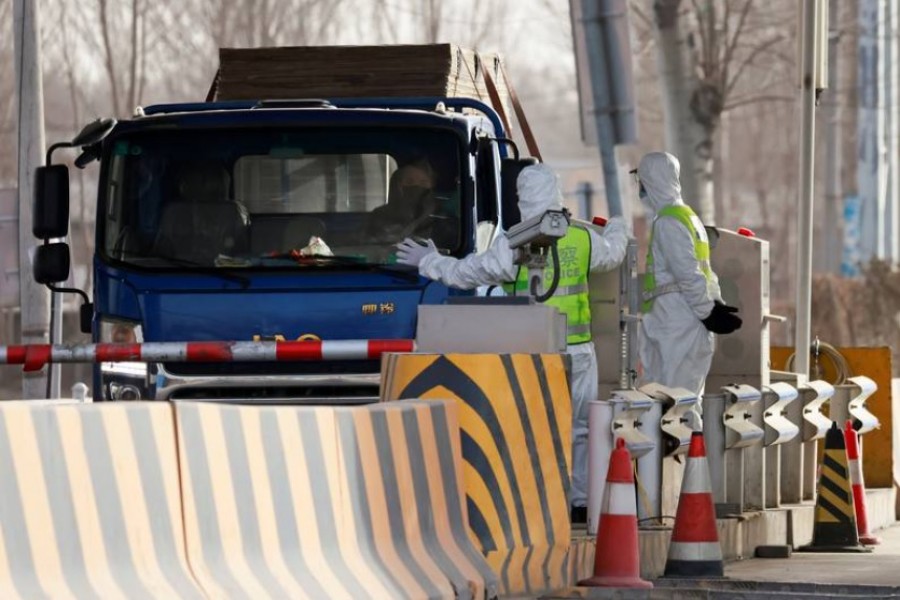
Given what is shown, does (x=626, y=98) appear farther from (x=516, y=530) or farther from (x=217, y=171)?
(x=516, y=530)

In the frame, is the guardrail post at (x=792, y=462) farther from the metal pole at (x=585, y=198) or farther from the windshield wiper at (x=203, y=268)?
the metal pole at (x=585, y=198)

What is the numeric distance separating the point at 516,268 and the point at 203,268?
2.03m

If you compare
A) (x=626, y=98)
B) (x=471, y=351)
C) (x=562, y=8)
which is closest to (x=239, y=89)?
(x=626, y=98)

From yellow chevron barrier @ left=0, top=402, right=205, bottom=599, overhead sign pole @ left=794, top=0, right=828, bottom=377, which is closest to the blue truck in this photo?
overhead sign pole @ left=794, top=0, right=828, bottom=377

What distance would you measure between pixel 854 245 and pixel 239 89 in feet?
85.2

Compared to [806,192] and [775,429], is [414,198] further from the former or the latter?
[806,192]

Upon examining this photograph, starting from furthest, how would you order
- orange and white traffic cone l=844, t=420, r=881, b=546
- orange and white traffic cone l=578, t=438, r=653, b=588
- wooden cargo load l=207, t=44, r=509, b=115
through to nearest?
1. wooden cargo load l=207, t=44, r=509, b=115
2. orange and white traffic cone l=844, t=420, r=881, b=546
3. orange and white traffic cone l=578, t=438, r=653, b=588

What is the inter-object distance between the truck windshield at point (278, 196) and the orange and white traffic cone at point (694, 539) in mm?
2867

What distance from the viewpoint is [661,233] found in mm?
13539

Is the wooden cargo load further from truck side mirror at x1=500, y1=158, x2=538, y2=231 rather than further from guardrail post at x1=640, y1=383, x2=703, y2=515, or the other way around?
guardrail post at x1=640, y1=383, x2=703, y2=515

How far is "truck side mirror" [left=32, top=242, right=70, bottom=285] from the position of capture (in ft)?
45.1

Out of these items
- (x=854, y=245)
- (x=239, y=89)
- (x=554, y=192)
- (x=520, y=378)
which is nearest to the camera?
(x=520, y=378)

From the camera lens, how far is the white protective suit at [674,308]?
13445 mm

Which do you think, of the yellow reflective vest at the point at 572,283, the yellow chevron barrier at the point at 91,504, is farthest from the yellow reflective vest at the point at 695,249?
the yellow chevron barrier at the point at 91,504
